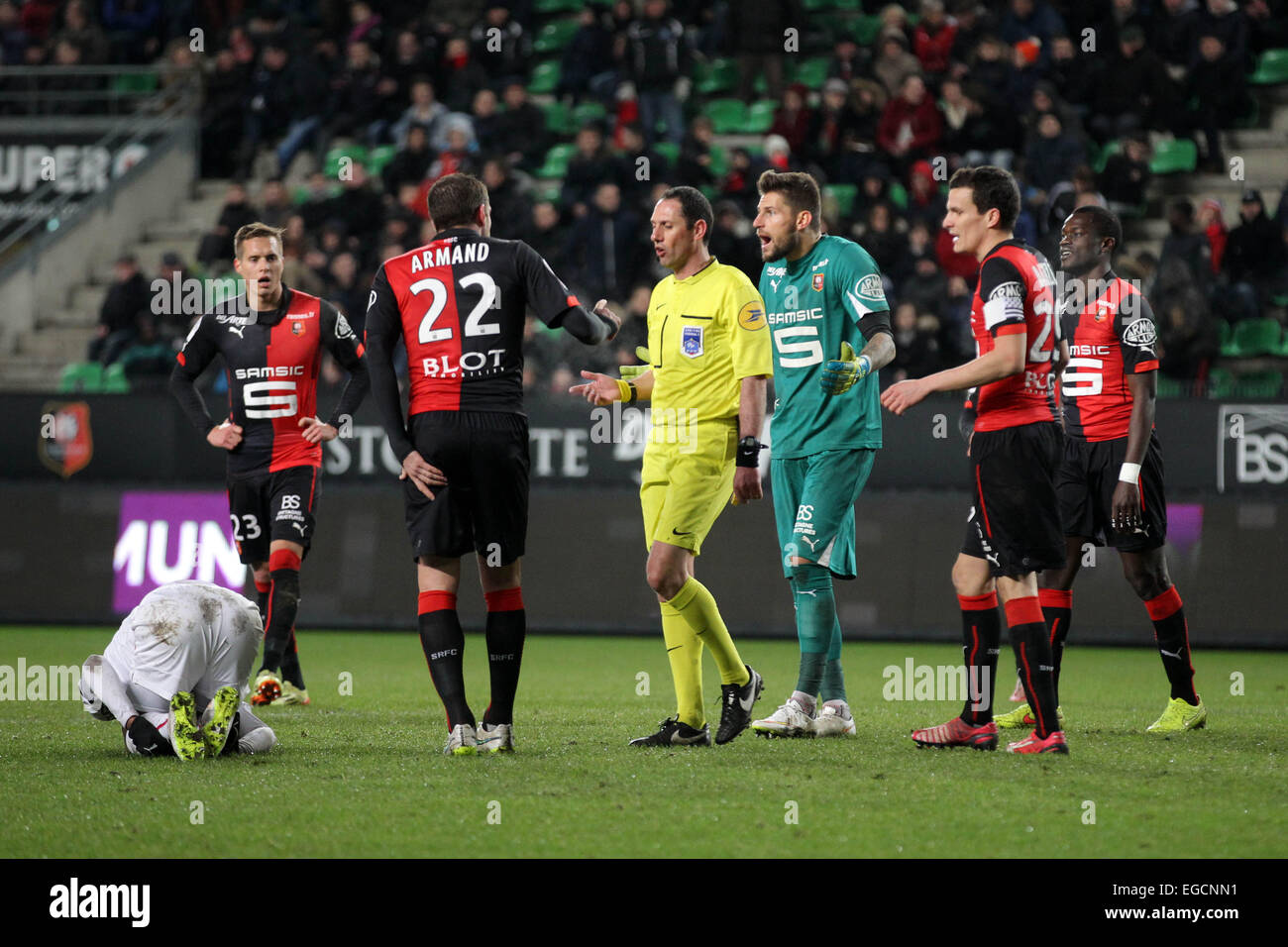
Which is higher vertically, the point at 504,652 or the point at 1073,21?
the point at 1073,21

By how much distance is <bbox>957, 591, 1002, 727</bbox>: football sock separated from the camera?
6223mm

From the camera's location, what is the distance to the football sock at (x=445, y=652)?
6043mm

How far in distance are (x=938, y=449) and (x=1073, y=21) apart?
7.47 m

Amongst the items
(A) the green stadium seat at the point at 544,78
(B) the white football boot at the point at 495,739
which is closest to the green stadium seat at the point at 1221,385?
(B) the white football boot at the point at 495,739

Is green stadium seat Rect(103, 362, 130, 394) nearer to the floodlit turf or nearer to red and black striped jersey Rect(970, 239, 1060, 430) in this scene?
the floodlit turf

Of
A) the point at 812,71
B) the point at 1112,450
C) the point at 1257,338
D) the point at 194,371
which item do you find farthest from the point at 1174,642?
the point at 812,71

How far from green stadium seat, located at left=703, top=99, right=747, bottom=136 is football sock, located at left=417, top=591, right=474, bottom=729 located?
41.7 feet

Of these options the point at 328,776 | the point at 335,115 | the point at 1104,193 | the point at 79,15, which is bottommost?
the point at 328,776

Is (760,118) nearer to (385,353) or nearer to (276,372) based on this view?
(276,372)

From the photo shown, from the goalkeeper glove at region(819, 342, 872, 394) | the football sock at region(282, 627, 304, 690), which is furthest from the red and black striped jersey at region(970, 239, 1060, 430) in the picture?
the football sock at region(282, 627, 304, 690)

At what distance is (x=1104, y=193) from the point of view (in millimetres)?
15078
